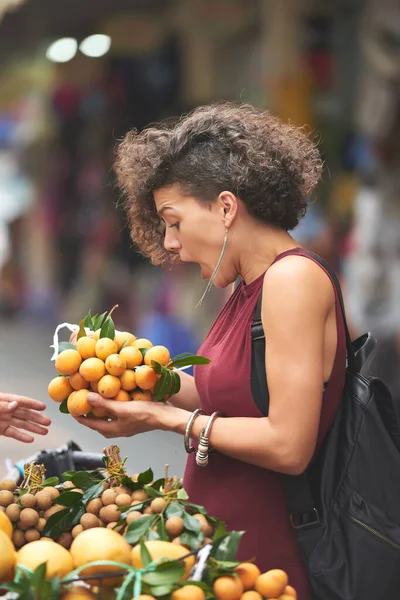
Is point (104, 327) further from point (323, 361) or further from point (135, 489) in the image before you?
point (323, 361)

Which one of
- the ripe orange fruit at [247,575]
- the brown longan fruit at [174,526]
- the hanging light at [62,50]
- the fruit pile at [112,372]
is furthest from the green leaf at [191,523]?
the hanging light at [62,50]

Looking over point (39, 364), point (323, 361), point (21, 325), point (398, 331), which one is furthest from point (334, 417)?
point (21, 325)

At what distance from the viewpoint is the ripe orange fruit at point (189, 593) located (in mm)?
1568

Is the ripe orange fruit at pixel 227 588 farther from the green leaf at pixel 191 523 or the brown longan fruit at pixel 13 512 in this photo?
the brown longan fruit at pixel 13 512

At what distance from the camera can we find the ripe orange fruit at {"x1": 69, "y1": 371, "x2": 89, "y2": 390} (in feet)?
6.62

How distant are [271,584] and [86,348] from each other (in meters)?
0.69

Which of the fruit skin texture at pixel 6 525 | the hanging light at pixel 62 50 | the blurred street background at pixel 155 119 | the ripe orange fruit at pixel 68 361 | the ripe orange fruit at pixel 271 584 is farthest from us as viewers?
the hanging light at pixel 62 50

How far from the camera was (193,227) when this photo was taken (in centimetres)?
211

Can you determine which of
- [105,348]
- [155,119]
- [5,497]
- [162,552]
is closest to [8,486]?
[5,497]

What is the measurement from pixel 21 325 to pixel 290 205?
23.7ft

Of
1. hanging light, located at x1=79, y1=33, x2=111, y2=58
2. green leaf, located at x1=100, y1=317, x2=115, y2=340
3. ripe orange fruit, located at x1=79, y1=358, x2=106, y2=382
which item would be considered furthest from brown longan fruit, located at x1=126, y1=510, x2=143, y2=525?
hanging light, located at x1=79, y1=33, x2=111, y2=58

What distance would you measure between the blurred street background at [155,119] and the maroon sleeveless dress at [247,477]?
2766 mm

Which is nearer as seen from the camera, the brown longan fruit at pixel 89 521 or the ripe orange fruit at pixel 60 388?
the brown longan fruit at pixel 89 521

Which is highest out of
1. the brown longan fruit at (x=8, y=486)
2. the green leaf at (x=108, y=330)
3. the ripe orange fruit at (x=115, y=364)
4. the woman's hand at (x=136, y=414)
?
the green leaf at (x=108, y=330)
